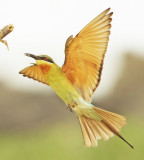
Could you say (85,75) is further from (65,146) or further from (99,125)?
(65,146)

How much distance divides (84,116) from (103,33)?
0.09 m

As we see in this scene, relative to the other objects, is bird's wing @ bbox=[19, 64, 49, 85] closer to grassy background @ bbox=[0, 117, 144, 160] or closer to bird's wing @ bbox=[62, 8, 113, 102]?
bird's wing @ bbox=[62, 8, 113, 102]

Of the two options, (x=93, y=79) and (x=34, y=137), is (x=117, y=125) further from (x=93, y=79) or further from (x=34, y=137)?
(x=34, y=137)

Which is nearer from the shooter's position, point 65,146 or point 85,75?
point 85,75

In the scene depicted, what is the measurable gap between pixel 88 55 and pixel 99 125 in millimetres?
70

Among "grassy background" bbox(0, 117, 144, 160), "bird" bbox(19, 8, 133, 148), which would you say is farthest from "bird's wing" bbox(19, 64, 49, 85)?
"grassy background" bbox(0, 117, 144, 160)

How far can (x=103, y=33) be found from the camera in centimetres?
41

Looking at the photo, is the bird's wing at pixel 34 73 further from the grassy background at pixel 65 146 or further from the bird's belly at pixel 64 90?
the grassy background at pixel 65 146

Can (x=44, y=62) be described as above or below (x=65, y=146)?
above

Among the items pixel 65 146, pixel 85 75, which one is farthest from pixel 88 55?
pixel 65 146

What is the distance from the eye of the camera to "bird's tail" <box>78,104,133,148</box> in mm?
430

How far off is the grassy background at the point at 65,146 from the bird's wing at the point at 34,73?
1700mm

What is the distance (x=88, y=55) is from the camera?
0.42 metres

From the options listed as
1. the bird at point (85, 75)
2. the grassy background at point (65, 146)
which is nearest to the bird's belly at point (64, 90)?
the bird at point (85, 75)
